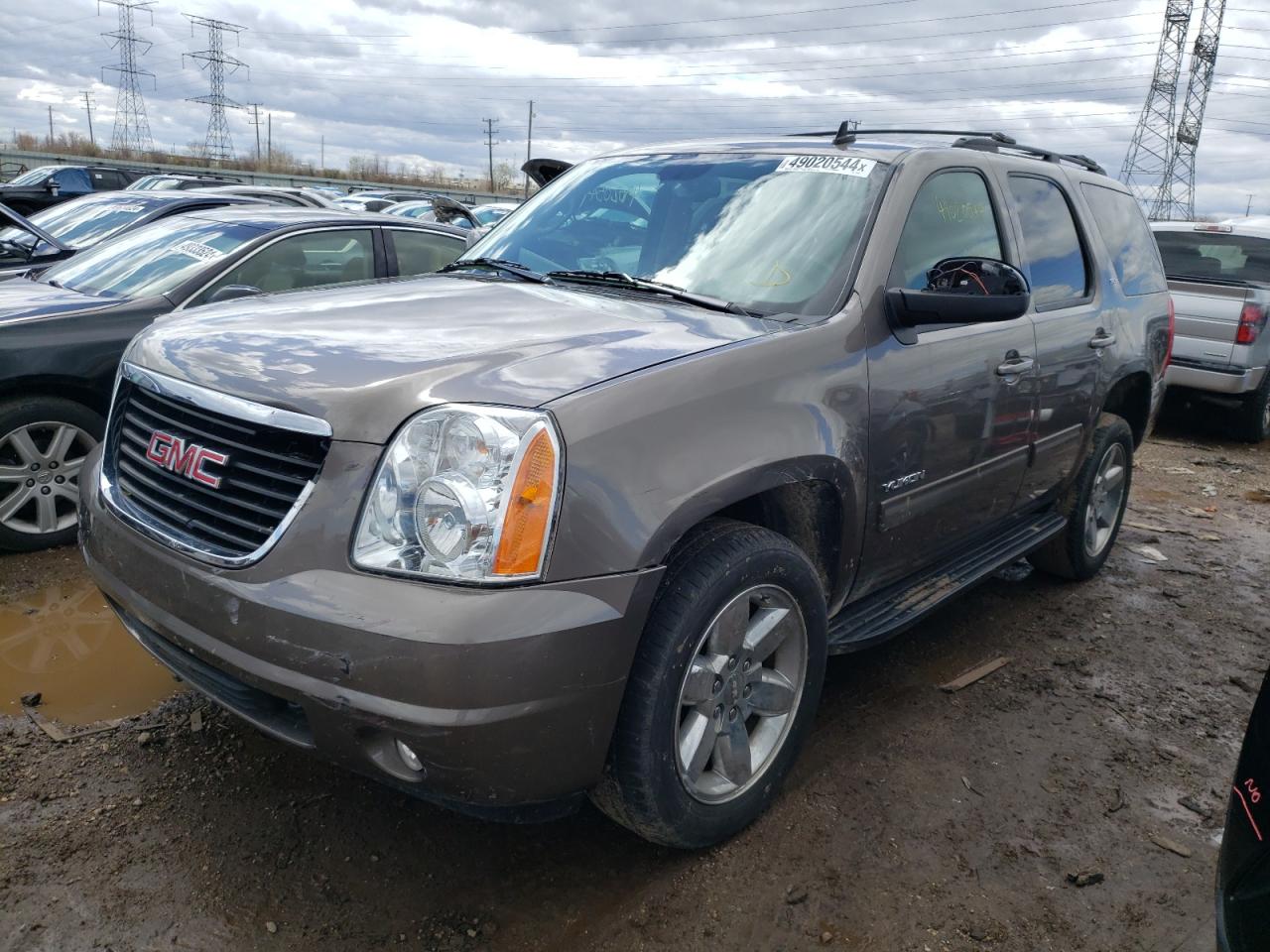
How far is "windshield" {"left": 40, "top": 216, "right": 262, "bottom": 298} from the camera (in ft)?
16.3

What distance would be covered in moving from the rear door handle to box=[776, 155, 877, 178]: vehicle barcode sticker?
846mm

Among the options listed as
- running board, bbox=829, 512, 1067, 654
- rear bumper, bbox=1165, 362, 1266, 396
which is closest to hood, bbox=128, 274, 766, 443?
running board, bbox=829, 512, 1067, 654

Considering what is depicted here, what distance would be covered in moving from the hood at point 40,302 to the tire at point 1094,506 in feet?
15.1

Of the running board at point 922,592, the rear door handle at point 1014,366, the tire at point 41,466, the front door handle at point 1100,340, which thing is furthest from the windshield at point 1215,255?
the tire at point 41,466

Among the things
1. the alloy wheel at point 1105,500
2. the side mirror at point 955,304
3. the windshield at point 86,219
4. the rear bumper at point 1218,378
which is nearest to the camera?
the side mirror at point 955,304

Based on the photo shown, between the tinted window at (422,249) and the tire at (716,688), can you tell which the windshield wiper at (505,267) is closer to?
the tire at (716,688)

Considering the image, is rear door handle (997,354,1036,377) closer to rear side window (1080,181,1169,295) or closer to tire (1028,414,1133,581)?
tire (1028,414,1133,581)

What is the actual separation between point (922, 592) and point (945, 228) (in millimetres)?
1261

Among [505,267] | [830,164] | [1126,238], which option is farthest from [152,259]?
[1126,238]

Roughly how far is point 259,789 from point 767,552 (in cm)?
161

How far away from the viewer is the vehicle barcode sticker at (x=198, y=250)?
5093 millimetres

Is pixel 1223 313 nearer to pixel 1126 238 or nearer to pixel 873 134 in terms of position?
pixel 1126 238

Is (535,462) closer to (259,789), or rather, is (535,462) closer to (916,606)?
(259,789)

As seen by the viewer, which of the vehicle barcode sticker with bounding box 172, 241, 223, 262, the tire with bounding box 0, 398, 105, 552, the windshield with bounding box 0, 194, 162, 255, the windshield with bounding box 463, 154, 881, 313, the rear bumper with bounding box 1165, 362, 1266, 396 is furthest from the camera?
the rear bumper with bounding box 1165, 362, 1266, 396
